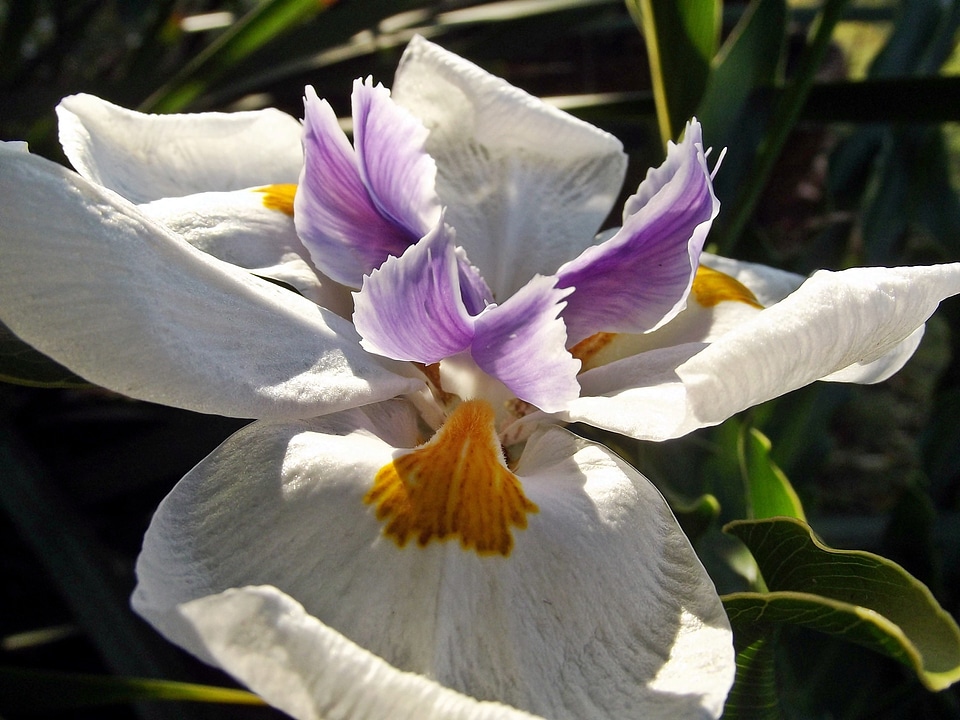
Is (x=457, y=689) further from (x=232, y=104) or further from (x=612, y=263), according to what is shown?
(x=232, y=104)

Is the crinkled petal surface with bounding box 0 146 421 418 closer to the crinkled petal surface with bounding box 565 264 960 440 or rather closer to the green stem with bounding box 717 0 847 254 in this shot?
the crinkled petal surface with bounding box 565 264 960 440

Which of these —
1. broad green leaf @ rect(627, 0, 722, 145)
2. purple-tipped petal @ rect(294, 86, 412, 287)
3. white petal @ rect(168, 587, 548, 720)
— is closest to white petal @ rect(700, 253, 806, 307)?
broad green leaf @ rect(627, 0, 722, 145)

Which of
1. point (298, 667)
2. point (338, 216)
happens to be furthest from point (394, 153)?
point (298, 667)

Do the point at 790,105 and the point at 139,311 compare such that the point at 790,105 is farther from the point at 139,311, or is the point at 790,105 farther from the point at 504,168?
the point at 139,311

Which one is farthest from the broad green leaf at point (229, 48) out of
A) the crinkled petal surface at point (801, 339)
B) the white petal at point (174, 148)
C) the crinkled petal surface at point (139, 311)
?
the crinkled petal surface at point (801, 339)

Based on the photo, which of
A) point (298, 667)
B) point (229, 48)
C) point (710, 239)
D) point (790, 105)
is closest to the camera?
point (298, 667)

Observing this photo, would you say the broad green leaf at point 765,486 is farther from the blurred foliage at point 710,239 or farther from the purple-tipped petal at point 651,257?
the purple-tipped petal at point 651,257

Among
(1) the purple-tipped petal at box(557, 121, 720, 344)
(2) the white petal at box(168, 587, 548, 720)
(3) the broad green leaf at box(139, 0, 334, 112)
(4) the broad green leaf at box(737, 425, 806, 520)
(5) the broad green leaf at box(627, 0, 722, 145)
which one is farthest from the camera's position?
(3) the broad green leaf at box(139, 0, 334, 112)
